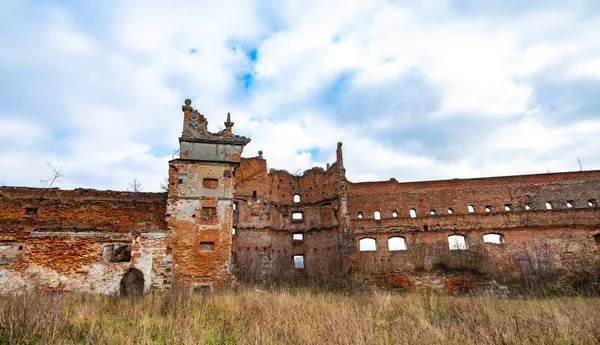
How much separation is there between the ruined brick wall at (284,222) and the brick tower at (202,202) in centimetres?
869

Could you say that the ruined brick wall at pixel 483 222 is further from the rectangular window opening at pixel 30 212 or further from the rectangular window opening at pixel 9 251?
the rectangular window opening at pixel 30 212

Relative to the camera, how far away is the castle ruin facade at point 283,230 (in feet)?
40.3

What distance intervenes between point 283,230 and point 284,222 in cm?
76

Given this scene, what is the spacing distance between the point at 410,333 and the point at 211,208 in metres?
11.2

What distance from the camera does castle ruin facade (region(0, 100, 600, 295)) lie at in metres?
12.3

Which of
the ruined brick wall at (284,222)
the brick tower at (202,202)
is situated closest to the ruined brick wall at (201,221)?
the brick tower at (202,202)

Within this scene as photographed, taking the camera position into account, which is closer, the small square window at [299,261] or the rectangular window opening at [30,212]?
the rectangular window opening at [30,212]

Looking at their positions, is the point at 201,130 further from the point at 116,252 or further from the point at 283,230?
the point at 283,230

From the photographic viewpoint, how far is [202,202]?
14.4 metres

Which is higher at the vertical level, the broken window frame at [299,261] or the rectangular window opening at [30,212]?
the rectangular window opening at [30,212]

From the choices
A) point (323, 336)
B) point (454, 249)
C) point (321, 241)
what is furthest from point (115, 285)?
point (454, 249)

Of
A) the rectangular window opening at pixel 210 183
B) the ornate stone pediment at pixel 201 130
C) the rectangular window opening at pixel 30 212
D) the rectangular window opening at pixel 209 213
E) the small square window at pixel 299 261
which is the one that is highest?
the ornate stone pediment at pixel 201 130

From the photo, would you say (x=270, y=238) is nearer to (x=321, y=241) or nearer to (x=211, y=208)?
(x=321, y=241)

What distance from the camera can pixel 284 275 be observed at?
76.8 ft
